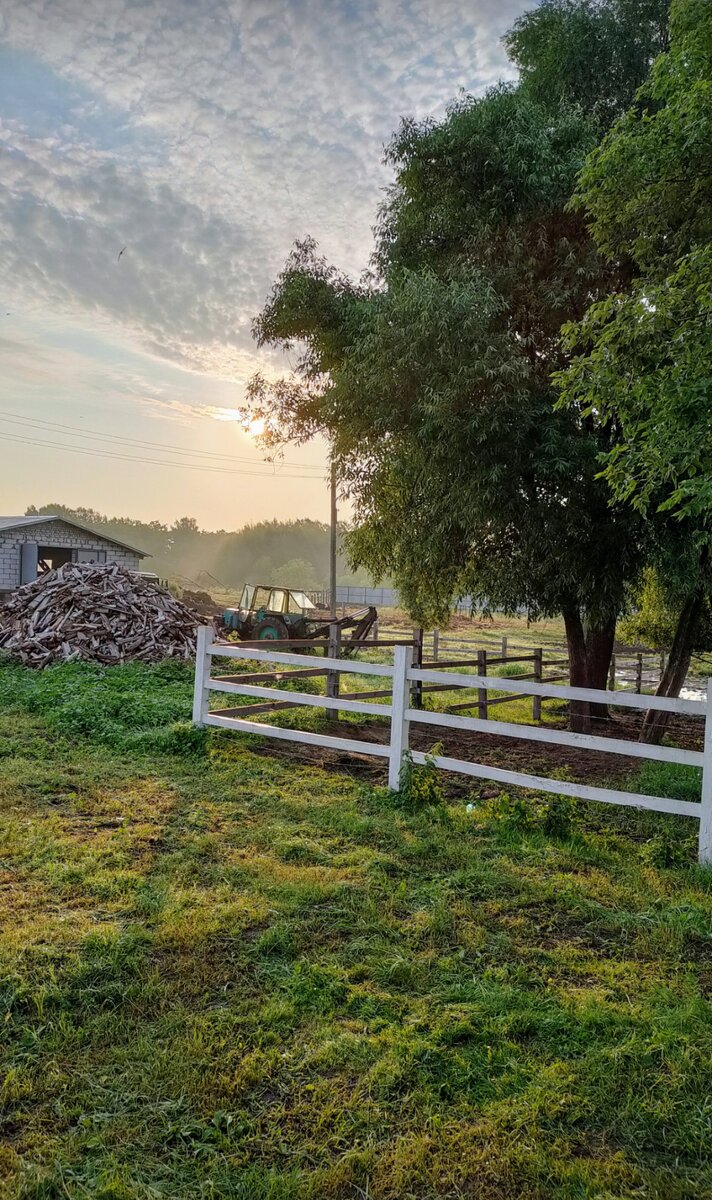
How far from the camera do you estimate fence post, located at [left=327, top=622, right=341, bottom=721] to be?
8109 mm

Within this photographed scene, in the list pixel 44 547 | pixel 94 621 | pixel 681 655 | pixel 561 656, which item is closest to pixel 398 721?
pixel 681 655

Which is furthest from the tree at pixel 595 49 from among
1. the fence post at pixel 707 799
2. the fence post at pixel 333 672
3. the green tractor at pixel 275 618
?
the green tractor at pixel 275 618

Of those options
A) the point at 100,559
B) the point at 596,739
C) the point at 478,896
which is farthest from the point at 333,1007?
the point at 100,559

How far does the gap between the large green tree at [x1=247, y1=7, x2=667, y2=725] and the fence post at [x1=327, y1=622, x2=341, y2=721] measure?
198 centimetres

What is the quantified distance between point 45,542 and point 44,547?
0.42 meters

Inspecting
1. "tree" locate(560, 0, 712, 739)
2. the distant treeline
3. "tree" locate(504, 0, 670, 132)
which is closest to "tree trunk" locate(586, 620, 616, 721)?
"tree" locate(560, 0, 712, 739)

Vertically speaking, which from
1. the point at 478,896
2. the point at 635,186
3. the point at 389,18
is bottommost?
the point at 478,896

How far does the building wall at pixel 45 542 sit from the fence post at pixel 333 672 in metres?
20.0

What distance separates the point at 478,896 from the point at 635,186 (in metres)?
6.66

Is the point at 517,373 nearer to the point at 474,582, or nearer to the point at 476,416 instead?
the point at 476,416

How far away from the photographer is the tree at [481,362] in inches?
314

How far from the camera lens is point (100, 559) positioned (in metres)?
27.2

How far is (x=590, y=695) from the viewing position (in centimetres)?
530

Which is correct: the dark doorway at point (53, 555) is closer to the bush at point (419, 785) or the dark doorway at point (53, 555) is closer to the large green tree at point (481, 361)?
the large green tree at point (481, 361)
